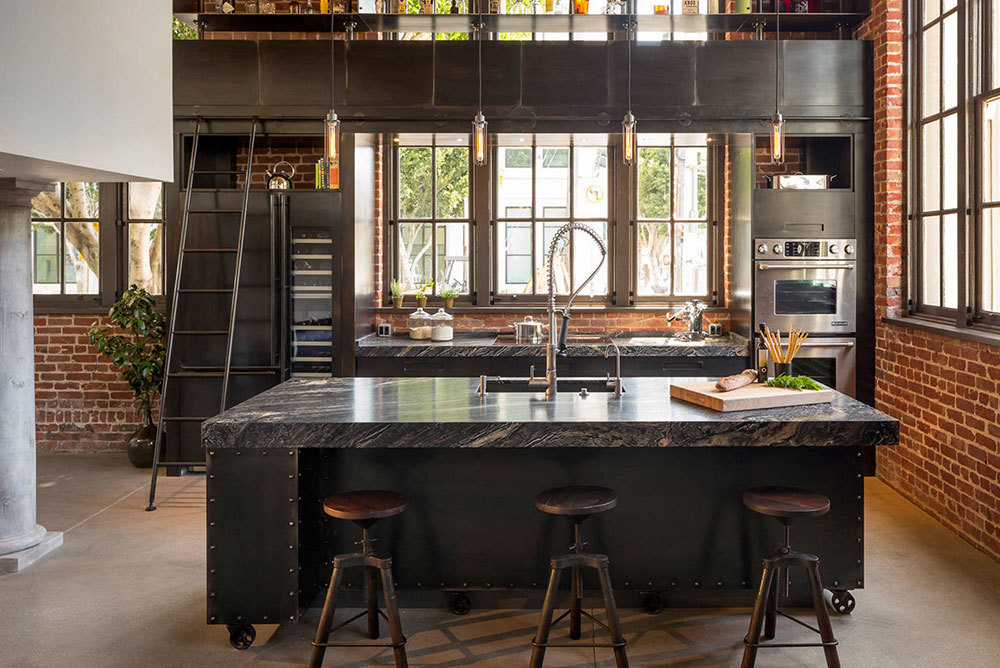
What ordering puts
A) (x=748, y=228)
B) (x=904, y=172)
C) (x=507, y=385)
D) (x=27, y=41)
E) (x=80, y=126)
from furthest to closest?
1. (x=748, y=228)
2. (x=904, y=172)
3. (x=507, y=385)
4. (x=80, y=126)
5. (x=27, y=41)

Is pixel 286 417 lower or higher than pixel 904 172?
lower

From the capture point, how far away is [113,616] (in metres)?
3.96

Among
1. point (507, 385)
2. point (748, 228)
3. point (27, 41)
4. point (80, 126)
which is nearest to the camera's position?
point (27, 41)

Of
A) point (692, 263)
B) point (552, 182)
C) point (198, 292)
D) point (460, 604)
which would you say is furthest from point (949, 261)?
point (198, 292)

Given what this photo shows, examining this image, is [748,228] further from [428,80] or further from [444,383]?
[444,383]

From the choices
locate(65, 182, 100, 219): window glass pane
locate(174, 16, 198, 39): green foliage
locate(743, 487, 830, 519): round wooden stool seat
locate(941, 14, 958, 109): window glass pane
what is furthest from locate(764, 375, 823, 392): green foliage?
locate(65, 182, 100, 219): window glass pane

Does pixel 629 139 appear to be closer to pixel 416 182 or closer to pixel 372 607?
pixel 372 607

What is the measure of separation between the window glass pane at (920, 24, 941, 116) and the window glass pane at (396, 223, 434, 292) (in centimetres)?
376

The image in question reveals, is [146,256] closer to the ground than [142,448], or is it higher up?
higher up

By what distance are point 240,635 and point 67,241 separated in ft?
15.8

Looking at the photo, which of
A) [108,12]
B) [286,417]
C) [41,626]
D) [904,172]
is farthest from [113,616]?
[904,172]

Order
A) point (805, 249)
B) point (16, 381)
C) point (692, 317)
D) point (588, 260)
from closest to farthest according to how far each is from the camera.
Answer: point (16, 381), point (805, 249), point (692, 317), point (588, 260)

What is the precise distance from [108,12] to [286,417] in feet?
6.49

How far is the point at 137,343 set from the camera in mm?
6832
